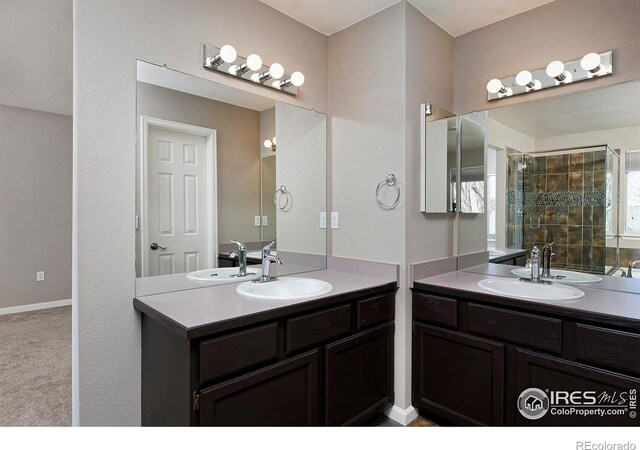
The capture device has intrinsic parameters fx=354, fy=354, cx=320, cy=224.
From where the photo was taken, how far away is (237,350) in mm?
1380

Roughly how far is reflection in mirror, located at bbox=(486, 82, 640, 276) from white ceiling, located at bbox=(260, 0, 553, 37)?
58cm

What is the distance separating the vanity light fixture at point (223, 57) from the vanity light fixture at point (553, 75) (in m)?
1.60

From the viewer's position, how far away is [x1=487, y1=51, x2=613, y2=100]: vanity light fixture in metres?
1.87

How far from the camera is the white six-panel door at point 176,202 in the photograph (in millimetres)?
1717

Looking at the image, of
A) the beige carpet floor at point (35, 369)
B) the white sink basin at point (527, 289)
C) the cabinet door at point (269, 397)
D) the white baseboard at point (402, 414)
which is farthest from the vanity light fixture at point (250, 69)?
the beige carpet floor at point (35, 369)

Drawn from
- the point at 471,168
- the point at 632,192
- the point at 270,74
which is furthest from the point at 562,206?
the point at 270,74

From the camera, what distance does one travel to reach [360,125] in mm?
2309

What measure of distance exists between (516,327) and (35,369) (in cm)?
343

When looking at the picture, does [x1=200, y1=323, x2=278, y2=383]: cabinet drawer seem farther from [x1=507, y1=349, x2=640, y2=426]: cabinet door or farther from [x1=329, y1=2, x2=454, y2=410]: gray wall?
[x1=507, y1=349, x2=640, y2=426]: cabinet door

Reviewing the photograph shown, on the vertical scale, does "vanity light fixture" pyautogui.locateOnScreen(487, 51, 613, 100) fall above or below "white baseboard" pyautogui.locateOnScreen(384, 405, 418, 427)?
above

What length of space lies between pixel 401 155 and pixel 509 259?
989 millimetres

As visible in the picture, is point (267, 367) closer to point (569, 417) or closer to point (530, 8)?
point (569, 417)

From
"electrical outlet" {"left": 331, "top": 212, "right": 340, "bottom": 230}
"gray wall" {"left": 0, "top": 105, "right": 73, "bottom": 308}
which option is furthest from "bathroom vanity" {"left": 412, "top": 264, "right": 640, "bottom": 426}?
"gray wall" {"left": 0, "top": 105, "right": 73, "bottom": 308}

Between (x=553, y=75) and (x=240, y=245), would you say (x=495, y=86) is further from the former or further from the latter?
(x=240, y=245)
